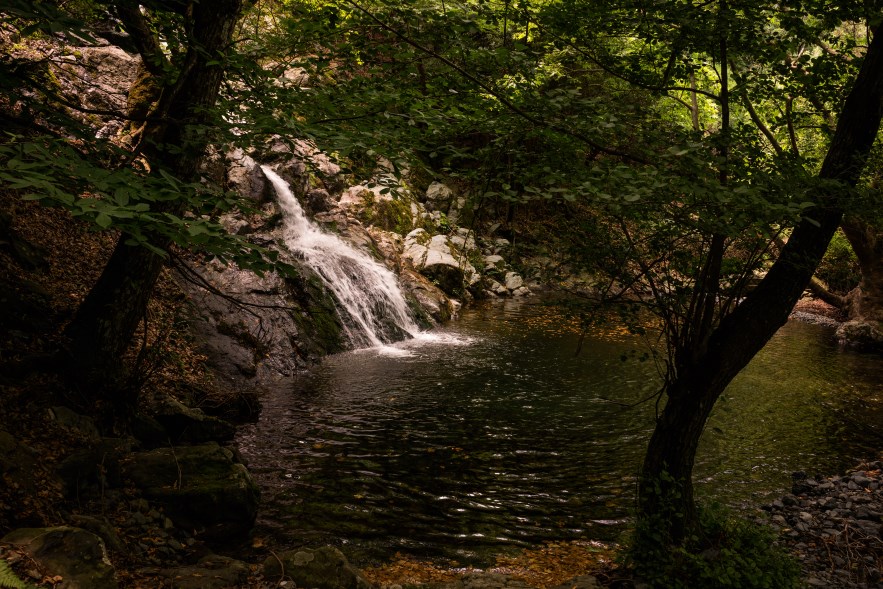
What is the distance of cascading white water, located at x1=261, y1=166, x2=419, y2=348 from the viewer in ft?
51.7

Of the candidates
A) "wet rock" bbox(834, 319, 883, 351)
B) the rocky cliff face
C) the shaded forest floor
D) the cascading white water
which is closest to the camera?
the shaded forest floor

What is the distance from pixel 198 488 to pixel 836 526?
7.74 metres

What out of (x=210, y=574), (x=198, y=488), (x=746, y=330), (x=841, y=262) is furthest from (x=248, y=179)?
(x=841, y=262)

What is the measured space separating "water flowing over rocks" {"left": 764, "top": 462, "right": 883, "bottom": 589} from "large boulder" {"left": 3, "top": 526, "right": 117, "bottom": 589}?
6387 mm

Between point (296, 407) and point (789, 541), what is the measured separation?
25.8 feet

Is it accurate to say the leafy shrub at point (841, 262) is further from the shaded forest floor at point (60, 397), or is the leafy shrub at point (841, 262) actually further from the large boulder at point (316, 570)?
the large boulder at point (316, 570)

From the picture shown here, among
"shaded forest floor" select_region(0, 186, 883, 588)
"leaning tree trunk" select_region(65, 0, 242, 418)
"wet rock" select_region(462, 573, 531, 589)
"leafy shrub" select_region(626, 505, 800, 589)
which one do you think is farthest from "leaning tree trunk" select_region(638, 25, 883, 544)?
"leaning tree trunk" select_region(65, 0, 242, 418)

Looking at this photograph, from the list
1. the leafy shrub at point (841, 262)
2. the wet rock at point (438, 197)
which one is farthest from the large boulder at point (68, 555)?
the leafy shrub at point (841, 262)

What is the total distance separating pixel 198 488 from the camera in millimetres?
5992

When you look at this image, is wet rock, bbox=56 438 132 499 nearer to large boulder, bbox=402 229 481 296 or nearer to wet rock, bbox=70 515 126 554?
wet rock, bbox=70 515 126 554

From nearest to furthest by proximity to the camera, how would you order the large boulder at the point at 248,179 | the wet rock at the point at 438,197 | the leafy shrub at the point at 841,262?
the large boulder at the point at 248,179 → the leafy shrub at the point at 841,262 → the wet rock at the point at 438,197

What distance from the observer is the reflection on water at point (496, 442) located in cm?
673

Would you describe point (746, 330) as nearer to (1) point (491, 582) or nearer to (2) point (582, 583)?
(2) point (582, 583)

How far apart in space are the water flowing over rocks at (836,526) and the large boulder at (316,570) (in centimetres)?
458
